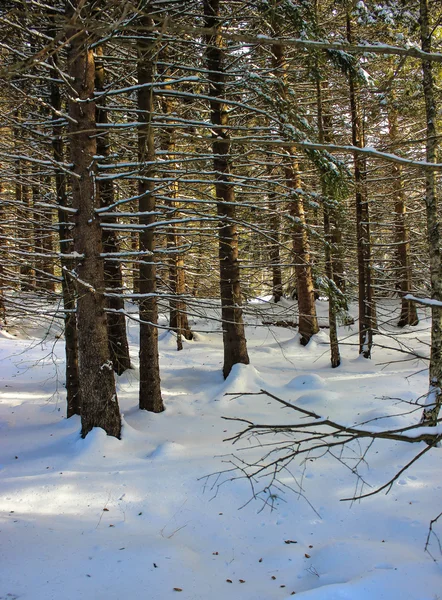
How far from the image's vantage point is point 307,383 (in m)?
9.29

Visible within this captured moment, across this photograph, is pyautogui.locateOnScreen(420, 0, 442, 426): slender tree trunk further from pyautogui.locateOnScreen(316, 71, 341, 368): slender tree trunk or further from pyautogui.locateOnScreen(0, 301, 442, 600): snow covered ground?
pyautogui.locateOnScreen(316, 71, 341, 368): slender tree trunk

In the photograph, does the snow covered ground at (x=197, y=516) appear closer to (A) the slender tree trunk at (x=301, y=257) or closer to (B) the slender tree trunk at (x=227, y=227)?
(B) the slender tree trunk at (x=227, y=227)

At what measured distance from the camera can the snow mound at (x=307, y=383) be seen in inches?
360

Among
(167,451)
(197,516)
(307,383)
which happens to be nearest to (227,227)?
(307,383)

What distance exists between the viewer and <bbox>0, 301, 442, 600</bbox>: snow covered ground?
3625mm

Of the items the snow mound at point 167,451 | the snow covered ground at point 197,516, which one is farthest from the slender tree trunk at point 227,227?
the snow mound at point 167,451

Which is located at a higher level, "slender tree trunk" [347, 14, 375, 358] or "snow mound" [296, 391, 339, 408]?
"slender tree trunk" [347, 14, 375, 358]

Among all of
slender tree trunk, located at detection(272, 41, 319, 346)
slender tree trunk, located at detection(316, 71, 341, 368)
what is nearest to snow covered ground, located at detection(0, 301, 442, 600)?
slender tree trunk, located at detection(316, 71, 341, 368)

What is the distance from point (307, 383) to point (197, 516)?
195 inches

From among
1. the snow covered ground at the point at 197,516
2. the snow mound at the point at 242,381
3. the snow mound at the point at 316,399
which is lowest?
the snow covered ground at the point at 197,516

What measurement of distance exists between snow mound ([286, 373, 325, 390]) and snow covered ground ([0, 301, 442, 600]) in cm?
77

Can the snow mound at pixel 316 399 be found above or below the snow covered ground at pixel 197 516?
above

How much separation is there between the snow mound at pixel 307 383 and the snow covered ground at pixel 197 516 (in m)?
0.77

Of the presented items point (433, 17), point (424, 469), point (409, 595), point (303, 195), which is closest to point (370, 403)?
point (424, 469)
